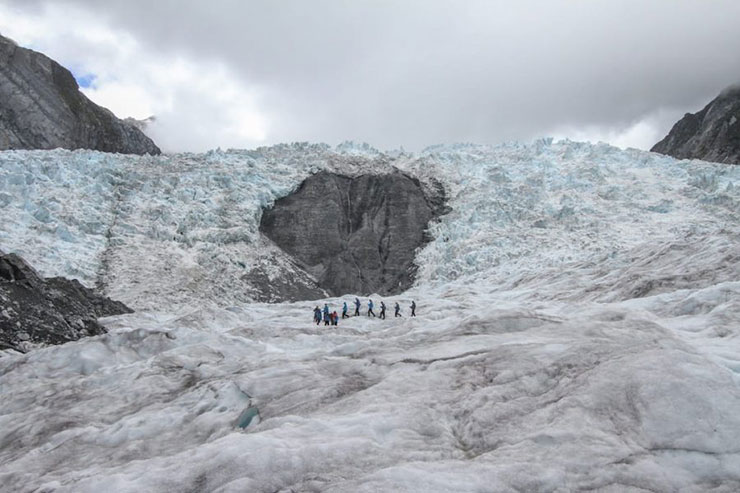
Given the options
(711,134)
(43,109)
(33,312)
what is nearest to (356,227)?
(33,312)

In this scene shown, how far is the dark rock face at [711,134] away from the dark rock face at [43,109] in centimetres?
8321

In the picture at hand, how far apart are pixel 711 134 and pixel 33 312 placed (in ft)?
304

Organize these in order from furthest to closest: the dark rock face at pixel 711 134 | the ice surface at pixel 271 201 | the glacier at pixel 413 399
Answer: the dark rock face at pixel 711 134
the ice surface at pixel 271 201
the glacier at pixel 413 399

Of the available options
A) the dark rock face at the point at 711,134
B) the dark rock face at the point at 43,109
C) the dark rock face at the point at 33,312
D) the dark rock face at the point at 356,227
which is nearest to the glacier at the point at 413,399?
the dark rock face at the point at 33,312

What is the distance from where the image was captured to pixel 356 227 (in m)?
55.3

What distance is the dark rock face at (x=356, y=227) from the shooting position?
157 feet

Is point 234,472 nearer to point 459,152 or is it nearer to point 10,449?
point 10,449

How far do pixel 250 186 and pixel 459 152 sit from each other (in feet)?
84.3

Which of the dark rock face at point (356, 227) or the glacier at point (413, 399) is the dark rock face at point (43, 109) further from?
the glacier at point (413, 399)

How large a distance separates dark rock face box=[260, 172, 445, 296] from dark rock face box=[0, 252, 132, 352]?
2641cm

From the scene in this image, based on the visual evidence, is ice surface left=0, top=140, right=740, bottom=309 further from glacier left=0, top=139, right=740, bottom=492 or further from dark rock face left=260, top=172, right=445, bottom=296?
glacier left=0, top=139, right=740, bottom=492

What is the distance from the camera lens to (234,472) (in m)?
6.06

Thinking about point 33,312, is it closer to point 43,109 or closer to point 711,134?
point 43,109

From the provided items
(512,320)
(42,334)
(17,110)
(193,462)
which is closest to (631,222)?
(512,320)
